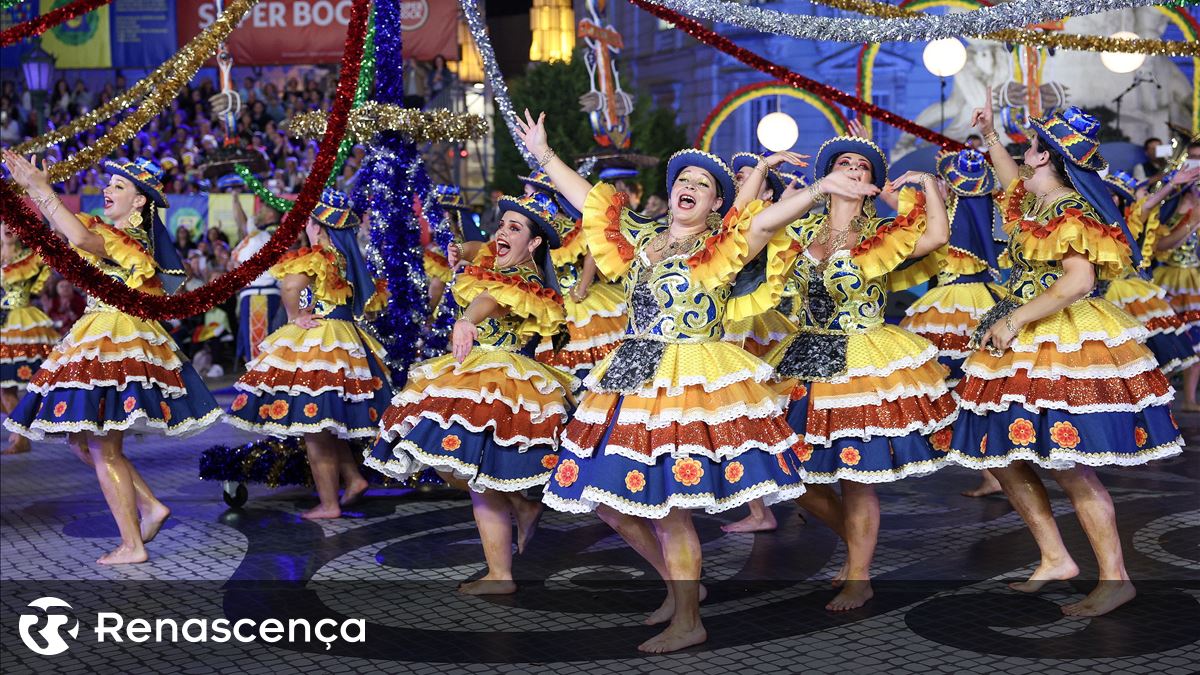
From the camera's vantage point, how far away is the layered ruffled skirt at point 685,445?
16.6ft

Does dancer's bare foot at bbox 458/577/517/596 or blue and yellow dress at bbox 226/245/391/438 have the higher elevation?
blue and yellow dress at bbox 226/245/391/438

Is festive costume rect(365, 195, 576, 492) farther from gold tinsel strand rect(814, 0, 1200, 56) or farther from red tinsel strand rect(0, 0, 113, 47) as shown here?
gold tinsel strand rect(814, 0, 1200, 56)

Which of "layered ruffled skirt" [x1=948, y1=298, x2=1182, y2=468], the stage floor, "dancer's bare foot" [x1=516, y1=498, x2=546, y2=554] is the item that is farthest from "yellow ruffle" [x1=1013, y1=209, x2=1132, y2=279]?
"dancer's bare foot" [x1=516, y1=498, x2=546, y2=554]

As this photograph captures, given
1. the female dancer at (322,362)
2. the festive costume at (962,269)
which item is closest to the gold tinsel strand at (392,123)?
the female dancer at (322,362)

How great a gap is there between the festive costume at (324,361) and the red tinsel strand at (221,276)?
0.81 meters

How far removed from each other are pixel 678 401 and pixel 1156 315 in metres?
Answer: 5.64

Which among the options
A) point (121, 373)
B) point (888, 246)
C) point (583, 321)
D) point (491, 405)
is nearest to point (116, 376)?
point (121, 373)

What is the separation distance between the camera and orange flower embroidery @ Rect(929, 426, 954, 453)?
19.7ft

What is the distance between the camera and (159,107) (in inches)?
313

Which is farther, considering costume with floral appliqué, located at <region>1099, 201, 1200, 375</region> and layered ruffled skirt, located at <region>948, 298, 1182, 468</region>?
costume with floral appliqué, located at <region>1099, 201, 1200, 375</region>

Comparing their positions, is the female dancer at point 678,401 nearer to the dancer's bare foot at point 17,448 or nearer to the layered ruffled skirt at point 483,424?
the layered ruffled skirt at point 483,424

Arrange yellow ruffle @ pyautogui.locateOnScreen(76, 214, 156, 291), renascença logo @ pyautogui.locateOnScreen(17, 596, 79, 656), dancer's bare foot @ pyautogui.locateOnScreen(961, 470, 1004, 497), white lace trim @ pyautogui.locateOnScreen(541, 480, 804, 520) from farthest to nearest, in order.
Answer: dancer's bare foot @ pyautogui.locateOnScreen(961, 470, 1004, 497) < yellow ruffle @ pyautogui.locateOnScreen(76, 214, 156, 291) < renascença logo @ pyautogui.locateOnScreen(17, 596, 79, 656) < white lace trim @ pyautogui.locateOnScreen(541, 480, 804, 520)

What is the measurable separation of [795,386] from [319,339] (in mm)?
3138

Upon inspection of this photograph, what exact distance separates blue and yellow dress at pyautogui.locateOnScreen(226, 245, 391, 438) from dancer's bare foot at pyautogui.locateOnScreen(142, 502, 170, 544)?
0.68 metres
